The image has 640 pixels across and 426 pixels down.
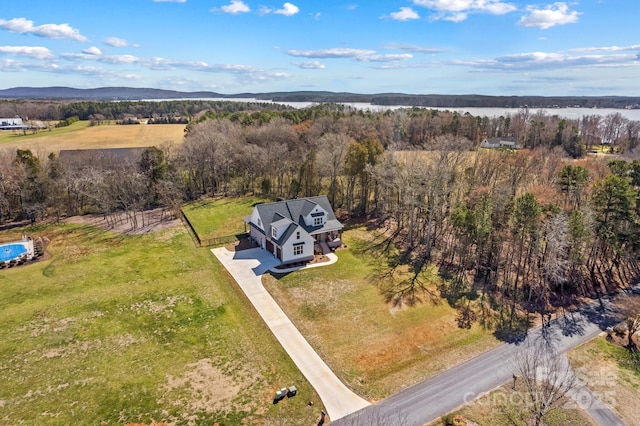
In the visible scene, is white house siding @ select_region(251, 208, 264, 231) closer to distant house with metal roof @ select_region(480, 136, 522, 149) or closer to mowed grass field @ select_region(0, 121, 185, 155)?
mowed grass field @ select_region(0, 121, 185, 155)

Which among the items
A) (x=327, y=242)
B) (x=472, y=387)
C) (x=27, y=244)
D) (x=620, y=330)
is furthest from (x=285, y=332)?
(x=27, y=244)

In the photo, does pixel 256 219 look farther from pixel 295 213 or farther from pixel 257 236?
pixel 295 213

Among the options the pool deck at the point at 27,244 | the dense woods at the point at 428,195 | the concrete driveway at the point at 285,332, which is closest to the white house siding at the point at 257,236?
the concrete driveway at the point at 285,332

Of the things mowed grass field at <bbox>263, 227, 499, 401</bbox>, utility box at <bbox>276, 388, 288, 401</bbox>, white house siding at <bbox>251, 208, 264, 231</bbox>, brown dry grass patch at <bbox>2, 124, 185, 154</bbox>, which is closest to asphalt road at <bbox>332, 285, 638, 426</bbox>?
mowed grass field at <bbox>263, 227, 499, 401</bbox>

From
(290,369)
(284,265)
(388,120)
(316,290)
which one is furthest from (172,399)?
(388,120)

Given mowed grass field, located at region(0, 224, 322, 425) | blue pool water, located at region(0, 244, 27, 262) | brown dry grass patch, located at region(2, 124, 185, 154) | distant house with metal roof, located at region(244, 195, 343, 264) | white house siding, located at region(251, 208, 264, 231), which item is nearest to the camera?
mowed grass field, located at region(0, 224, 322, 425)

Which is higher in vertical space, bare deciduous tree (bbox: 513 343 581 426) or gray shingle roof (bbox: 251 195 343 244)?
gray shingle roof (bbox: 251 195 343 244)

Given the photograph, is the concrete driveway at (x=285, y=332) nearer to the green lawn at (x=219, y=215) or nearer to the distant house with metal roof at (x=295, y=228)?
the distant house with metal roof at (x=295, y=228)
